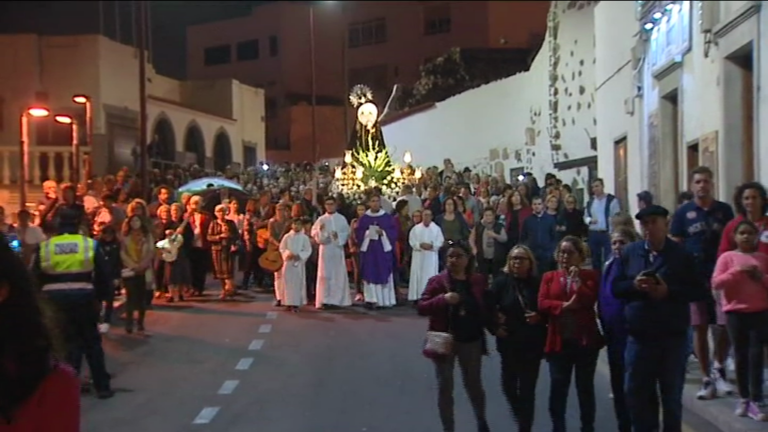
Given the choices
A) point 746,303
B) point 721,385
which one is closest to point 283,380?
point 721,385

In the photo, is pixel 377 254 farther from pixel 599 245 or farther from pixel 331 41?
pixel 331 41

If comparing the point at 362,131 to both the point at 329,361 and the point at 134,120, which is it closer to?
the point at 134,120

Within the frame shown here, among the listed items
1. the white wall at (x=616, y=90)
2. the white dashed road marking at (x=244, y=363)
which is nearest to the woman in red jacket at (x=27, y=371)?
the white dashed road marking at (x=244, y=363)

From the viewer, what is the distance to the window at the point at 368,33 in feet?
166

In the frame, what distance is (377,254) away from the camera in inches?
630

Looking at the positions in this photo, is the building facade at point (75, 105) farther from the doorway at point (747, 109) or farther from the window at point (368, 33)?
the window at point (368, 33)

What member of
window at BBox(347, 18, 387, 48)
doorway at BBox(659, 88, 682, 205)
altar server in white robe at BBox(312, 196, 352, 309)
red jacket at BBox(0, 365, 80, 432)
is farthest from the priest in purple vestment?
window at BBox(347, 18, 387, 48)

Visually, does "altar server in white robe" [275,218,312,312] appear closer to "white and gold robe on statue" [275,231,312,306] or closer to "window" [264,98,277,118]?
"white and gold robe on statue" [275,231,312,306]

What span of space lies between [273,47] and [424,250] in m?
39.7

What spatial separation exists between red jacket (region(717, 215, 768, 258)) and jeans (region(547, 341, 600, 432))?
183 cm

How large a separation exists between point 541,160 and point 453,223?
9.82 meters

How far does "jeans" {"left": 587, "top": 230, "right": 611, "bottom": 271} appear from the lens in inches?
617

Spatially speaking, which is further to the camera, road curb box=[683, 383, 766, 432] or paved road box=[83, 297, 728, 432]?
paved road box=[83, 297, 728, 432]

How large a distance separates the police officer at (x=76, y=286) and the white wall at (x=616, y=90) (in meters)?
11.4
